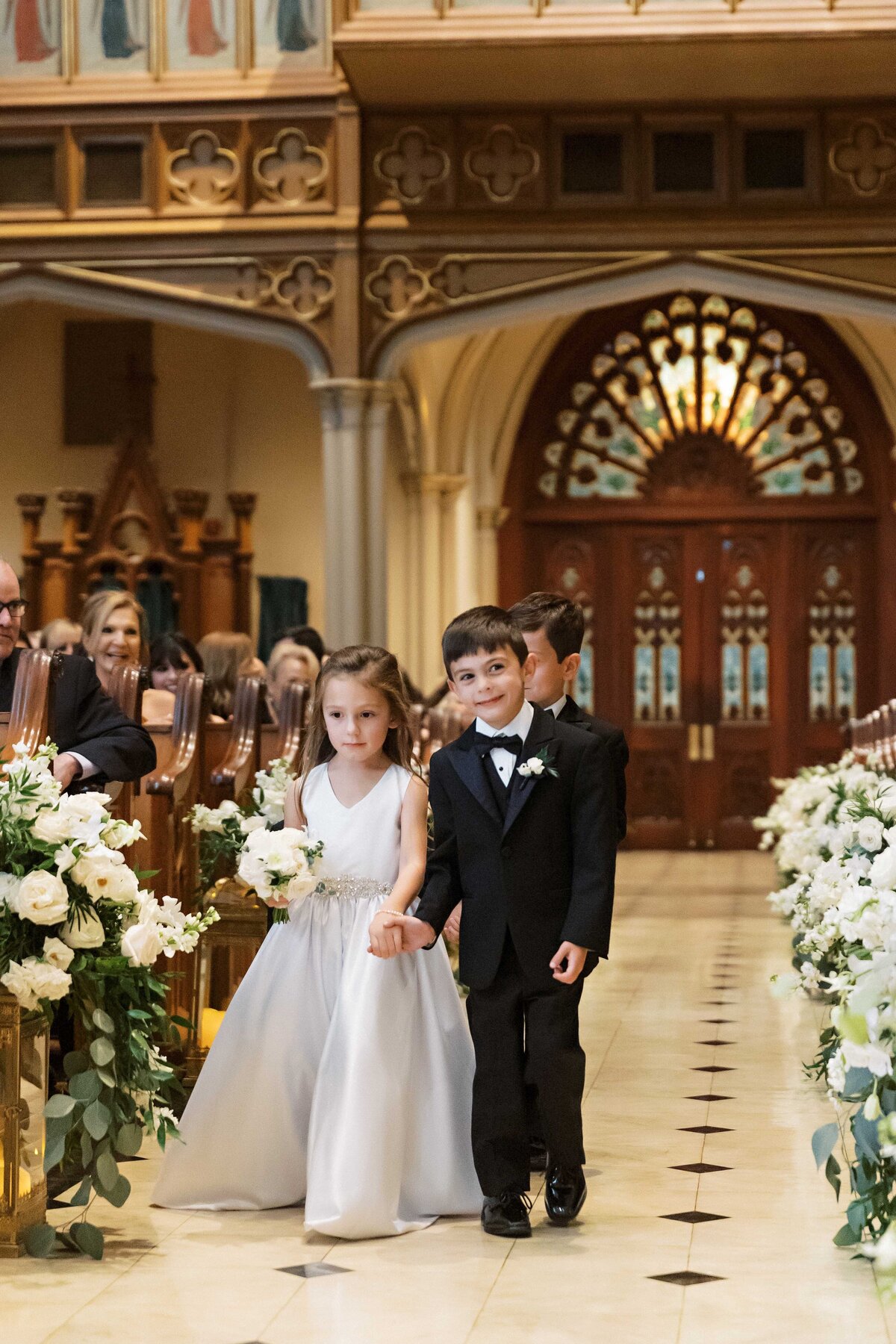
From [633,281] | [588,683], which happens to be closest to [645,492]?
[588,683]

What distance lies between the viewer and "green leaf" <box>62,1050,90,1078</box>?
399cm

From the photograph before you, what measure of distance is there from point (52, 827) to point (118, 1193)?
0.81m

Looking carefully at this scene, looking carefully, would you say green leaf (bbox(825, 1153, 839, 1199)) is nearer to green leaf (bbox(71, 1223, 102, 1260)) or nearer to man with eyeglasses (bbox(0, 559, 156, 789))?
green leaf (bbox(71, 1223, 102, 1260))

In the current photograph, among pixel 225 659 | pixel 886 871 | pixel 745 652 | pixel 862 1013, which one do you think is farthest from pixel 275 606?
pixel 862 1013

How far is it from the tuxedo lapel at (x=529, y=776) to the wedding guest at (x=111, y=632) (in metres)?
2.75

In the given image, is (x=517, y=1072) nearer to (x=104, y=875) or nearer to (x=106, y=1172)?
(x=106, y=1172)

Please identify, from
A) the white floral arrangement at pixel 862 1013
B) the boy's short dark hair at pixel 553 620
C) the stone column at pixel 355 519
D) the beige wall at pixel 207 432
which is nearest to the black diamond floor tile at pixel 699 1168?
the white floral arrangement at pixel 862 1013

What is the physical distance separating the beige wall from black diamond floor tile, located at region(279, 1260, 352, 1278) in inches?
418

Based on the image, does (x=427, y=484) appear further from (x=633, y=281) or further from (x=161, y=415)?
(x=633, y=281)

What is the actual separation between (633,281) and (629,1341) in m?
7.99

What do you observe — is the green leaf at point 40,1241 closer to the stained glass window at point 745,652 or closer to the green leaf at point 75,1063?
the green leaf at point 75,1063

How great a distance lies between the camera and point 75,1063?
4012 millimetres

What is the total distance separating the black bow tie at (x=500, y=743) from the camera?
430 cm

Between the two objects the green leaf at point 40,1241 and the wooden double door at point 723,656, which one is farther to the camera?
the wooden double door at point 723,656
